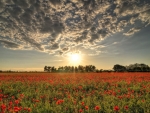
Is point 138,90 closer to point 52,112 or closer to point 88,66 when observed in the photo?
point 52,112

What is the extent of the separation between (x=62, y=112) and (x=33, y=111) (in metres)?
1.07

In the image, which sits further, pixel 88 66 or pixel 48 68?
pixel 48 68

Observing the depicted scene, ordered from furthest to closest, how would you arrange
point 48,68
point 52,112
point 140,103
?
point 48,68, point 140,103, point 52,112

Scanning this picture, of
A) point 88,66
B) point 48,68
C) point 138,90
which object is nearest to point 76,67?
point 88,66

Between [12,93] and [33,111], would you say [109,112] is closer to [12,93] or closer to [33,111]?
[33,111]

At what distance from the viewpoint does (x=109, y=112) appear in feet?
15.5

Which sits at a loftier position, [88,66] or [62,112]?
[88,66]

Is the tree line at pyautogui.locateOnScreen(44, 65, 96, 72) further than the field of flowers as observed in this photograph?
Yes

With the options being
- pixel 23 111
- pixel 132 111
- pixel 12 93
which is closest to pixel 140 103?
pixel 132 111

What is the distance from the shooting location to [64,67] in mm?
119812

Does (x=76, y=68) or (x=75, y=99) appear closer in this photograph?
(x=75, y=99)

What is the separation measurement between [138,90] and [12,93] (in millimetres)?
8593

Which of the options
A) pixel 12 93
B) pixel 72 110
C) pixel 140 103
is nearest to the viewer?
pixel 72 110

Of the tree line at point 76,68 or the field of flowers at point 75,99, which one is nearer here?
the field of flowers at point 75,99
